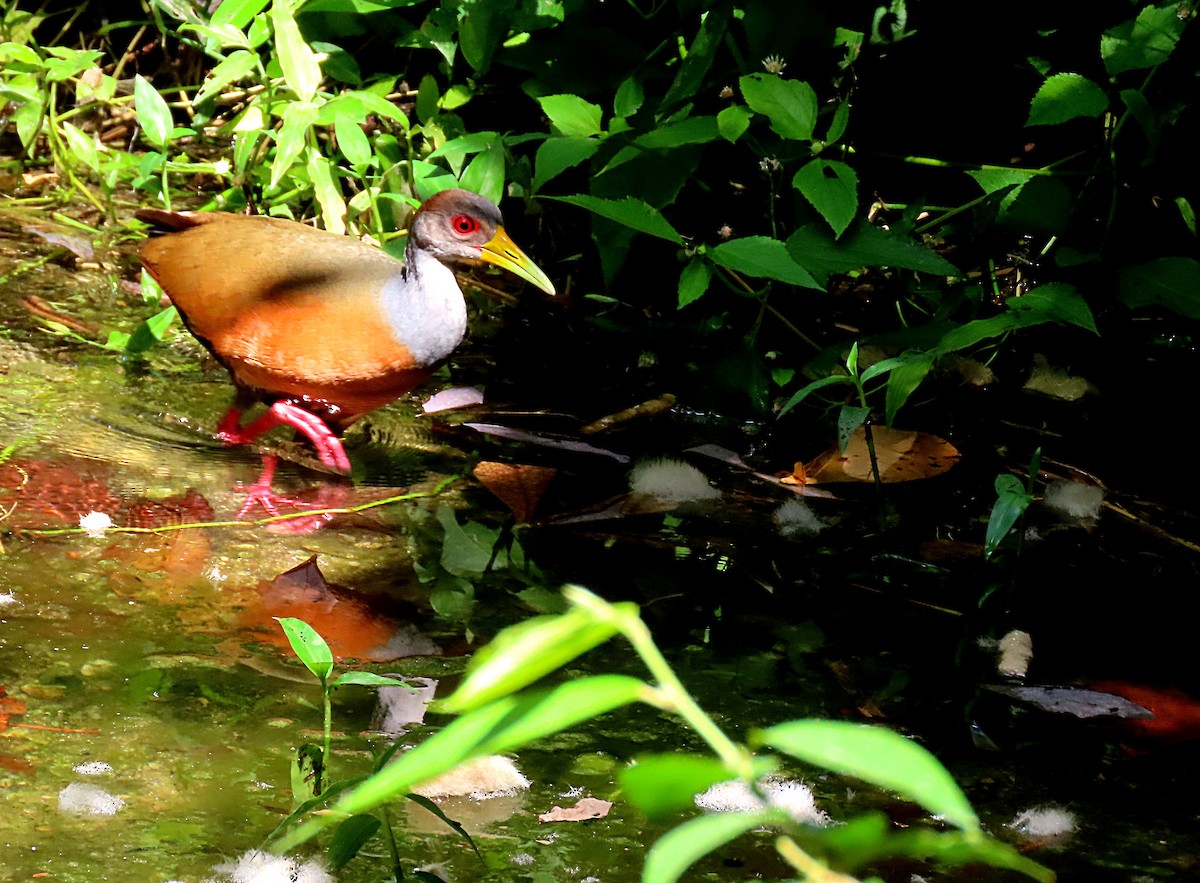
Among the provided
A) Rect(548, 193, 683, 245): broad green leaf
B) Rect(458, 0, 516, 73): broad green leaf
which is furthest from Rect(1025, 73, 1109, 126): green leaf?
Rect(458, 0, 516, 73): broad green leaf

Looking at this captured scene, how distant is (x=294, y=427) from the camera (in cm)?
363

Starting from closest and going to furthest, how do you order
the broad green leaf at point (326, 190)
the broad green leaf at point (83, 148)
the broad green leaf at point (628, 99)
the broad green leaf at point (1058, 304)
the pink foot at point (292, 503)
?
1. the pink foot at point (292, 503)
2. the broad green leaf at point (1058, 304)
3. the broad green leaf at point (628, 99)
4. the broad green leaf at point (326, 190)
5. the broad green leaf at point (83, 148)

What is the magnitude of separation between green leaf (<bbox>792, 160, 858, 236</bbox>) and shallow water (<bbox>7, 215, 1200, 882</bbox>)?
76 cm

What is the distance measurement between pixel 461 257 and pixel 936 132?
157cm

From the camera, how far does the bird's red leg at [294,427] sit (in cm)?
354

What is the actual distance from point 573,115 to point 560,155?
0.62 ft

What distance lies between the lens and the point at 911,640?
2.71 metres

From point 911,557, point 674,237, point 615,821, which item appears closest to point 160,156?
point 674,237

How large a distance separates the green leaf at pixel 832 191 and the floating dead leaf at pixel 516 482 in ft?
3.22

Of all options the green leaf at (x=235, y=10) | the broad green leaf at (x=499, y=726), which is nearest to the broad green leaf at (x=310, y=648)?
the broad green leaf at (x=499, y=726)

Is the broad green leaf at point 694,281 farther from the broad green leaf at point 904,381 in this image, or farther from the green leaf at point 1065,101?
the green leaf at point 1065,101

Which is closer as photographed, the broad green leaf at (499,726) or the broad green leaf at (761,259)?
the broad green leaf at (499,726)

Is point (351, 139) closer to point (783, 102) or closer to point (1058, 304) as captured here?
point (783, 102)

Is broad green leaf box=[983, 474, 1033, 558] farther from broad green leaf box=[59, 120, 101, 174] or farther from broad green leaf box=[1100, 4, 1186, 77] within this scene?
broad green leaf box=[59, 120, 101, 174]
